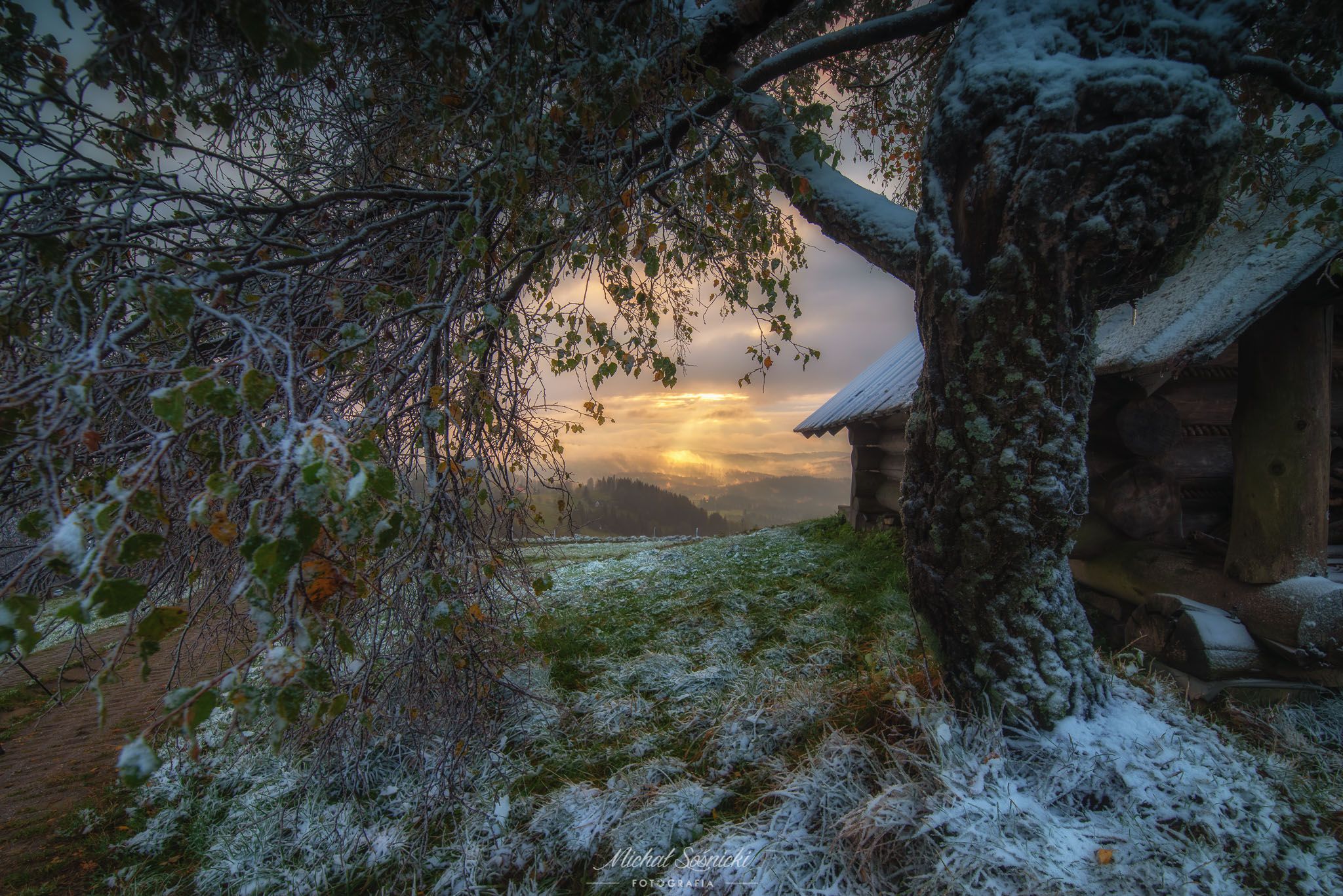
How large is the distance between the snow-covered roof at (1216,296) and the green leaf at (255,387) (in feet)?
11.7

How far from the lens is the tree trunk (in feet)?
6.59

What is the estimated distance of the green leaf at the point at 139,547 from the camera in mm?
1026

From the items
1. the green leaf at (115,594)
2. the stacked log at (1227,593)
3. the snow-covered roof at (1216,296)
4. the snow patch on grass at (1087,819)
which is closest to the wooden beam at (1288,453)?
the stacked log at (1227,593)

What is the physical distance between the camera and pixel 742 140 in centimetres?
297

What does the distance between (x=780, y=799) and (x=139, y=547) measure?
2.52m

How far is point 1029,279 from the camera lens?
83.2 inches

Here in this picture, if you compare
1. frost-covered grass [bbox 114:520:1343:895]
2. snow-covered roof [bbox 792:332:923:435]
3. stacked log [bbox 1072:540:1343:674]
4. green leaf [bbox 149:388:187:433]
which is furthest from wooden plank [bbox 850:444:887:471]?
green leaf [bbox 149:388:187:433]

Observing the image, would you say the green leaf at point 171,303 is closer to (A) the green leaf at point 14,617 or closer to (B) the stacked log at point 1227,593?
(A) the green leaf at point 14,617

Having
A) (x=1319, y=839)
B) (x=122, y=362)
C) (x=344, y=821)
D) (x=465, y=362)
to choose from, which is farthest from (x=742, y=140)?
(x=344, y=821)

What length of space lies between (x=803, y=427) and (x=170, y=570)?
7.62 meters

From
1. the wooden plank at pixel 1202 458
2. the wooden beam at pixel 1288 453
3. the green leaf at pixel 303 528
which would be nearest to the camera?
the green leaf at pixel 303 528

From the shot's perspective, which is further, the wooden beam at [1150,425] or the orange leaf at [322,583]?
the wooden beam at [1150,425]

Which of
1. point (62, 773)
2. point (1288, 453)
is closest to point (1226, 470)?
point (1288, 453)

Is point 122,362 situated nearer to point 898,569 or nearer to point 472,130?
point 472,130
